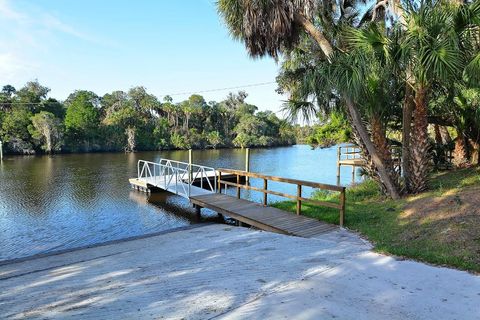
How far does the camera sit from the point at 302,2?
9312mm

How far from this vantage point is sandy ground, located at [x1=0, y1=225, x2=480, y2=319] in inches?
141

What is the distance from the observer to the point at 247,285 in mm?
4301

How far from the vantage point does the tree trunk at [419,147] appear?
9070 mm

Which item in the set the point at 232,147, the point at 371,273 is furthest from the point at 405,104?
the point at 232,147

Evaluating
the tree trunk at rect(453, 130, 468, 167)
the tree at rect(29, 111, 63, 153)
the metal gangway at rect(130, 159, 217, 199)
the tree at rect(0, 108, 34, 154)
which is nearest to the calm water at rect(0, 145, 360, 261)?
the metal gangway at rect(130, 159, 217, 199)

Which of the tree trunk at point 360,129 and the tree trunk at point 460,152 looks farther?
the tree trunk at point 460,152

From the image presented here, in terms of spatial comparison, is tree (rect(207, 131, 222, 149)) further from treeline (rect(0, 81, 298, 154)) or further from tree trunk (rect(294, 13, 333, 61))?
tree trunk (rect(294, 13, 333, 61))

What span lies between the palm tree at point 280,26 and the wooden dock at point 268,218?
9.83ft

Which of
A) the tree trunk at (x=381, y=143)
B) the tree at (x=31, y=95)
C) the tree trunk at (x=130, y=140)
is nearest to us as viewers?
the tree trunk at (x=381, y=143)

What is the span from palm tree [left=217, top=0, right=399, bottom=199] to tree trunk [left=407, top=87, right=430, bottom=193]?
59 cm

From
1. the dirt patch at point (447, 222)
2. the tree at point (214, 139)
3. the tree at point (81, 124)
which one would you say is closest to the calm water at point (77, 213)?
the dirt patch at point (447, 222)

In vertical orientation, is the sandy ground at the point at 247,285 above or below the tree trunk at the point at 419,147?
below

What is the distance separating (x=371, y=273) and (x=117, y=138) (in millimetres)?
58888

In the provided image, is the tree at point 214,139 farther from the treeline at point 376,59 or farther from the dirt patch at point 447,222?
the dirt patch at point 447,222
